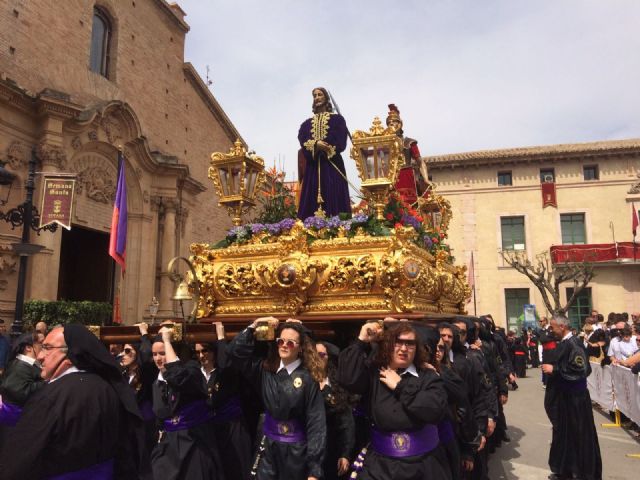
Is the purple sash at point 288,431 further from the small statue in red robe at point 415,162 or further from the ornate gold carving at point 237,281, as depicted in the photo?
the small statue in red robe at point 415,162

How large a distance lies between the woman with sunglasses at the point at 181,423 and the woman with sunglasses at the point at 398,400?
1311mm

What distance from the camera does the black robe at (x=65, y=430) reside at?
2.52 meters

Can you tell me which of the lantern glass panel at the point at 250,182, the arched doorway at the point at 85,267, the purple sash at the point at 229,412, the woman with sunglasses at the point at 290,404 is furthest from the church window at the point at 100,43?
the woman with sunglasses at the point at 290,404

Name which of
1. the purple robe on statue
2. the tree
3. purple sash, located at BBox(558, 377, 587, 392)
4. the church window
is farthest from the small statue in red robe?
the tree

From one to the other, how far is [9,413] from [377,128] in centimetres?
425

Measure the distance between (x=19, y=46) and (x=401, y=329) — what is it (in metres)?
15.0

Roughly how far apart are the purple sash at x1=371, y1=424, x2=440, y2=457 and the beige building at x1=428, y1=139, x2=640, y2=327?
27936 millimetres

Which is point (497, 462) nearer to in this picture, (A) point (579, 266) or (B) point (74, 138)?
(B) point (74, 138)

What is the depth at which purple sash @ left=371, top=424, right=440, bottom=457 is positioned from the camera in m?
3.03

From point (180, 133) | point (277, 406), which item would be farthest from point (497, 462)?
point (180, 133)

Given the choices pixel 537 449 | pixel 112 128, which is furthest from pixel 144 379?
pixel 112 128

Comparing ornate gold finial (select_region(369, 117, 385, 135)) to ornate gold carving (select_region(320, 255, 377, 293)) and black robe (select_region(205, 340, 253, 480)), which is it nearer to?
ornate gold carving (select_region(320, 255, 377, 293))

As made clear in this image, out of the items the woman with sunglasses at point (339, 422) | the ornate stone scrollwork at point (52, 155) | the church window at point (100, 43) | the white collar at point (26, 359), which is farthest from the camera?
the church window at point (100, 43)

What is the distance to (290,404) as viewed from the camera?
Answer: 11.5 feet
